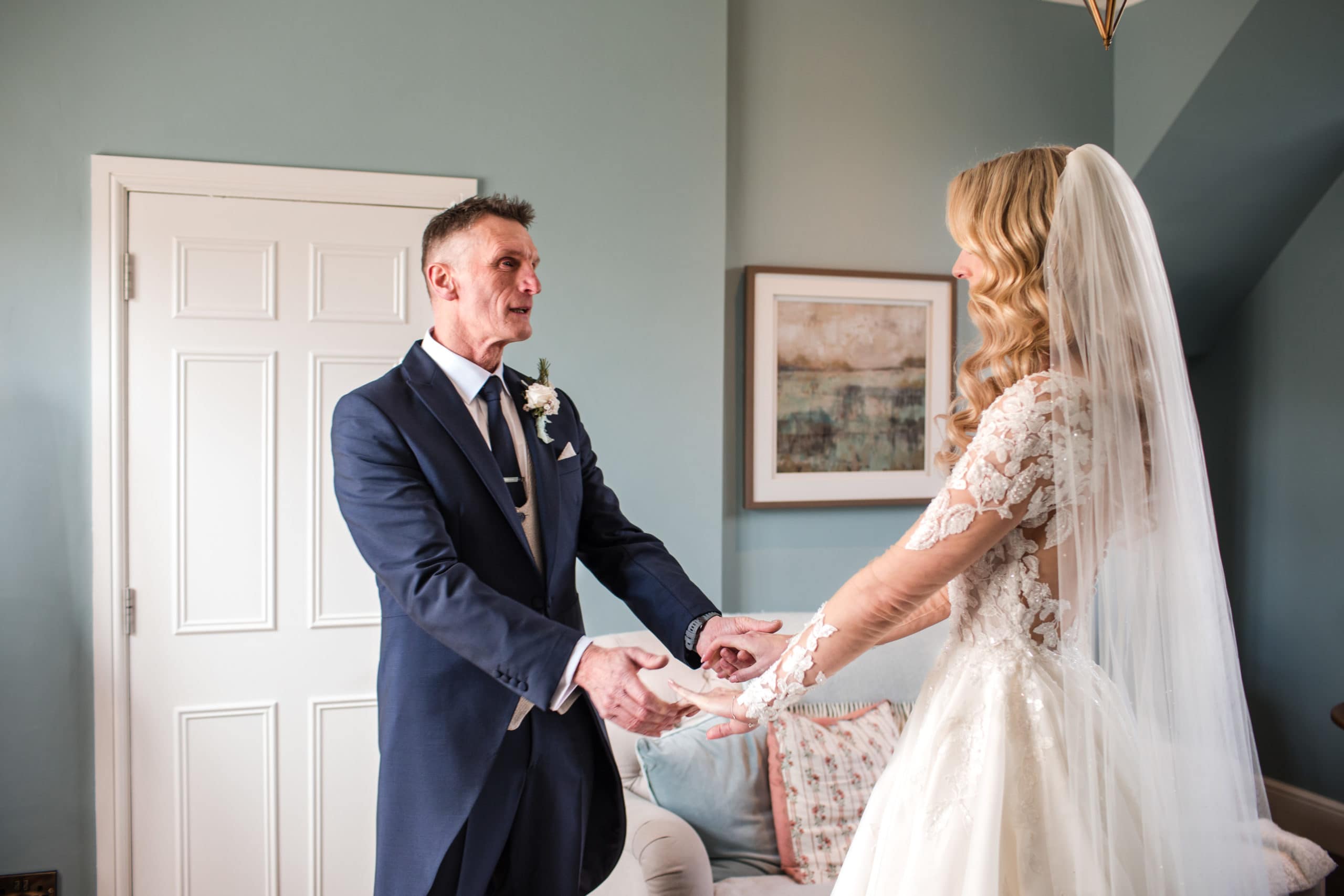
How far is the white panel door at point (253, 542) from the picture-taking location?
2.72 metres

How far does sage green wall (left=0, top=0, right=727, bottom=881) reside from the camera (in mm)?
2639

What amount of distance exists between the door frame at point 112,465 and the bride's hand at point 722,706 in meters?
1.90

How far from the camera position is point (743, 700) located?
5.10 ft

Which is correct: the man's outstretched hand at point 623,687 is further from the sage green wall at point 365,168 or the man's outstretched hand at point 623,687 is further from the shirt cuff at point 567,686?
the sage green wall at point 365,168

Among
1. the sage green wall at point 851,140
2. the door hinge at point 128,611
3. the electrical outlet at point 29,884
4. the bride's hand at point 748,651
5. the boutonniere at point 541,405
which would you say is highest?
the sage green wall at point 851,140

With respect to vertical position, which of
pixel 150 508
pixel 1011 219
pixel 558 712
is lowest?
pixel 558 712

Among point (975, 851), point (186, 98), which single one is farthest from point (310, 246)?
point (975, 851)

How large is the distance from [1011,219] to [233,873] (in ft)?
9.17

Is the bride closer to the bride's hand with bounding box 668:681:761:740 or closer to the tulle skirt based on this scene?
the tulle skirt

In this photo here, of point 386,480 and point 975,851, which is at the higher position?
point 386,480

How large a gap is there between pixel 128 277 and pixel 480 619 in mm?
1927

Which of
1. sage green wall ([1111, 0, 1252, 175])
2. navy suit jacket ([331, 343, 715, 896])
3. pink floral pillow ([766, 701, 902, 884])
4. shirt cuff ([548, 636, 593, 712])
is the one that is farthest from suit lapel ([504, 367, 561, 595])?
sage green wall ([1111, 0, 1252, 175])

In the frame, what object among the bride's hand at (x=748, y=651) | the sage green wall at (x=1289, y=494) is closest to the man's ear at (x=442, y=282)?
the bride's hand at (x=748, y=651)

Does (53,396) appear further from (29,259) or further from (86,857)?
(86,857)
